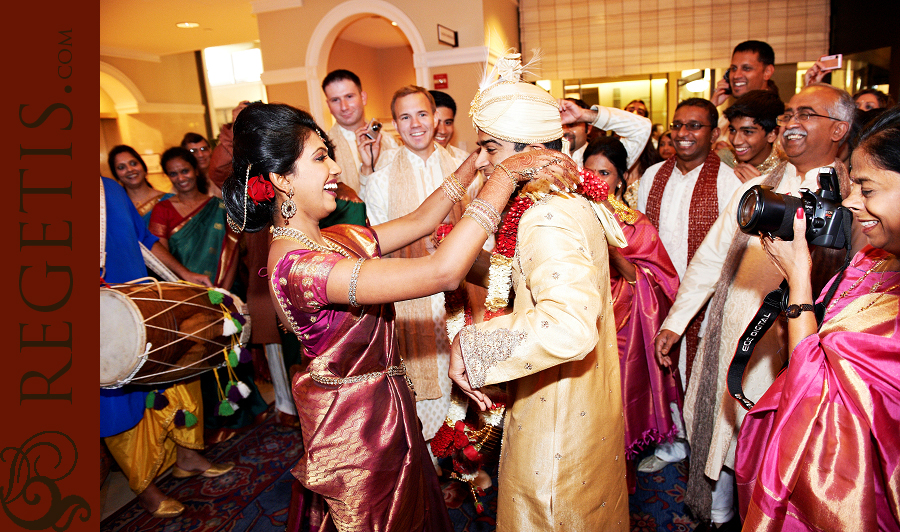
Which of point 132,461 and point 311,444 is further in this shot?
point 132,461

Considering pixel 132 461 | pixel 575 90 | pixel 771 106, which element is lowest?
pixel 132 461

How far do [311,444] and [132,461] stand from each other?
1852 millimetres

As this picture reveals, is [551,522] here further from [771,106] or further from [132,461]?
[771,106]

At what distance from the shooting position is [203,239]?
11.3ft

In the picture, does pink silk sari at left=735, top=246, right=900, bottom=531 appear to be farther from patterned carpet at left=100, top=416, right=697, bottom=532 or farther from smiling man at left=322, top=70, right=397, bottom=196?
smiling man at left=322, top=70, right=397, bottom=196

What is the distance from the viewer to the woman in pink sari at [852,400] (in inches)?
39.6

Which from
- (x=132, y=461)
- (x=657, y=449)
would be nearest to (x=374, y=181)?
(x=132, y=461)

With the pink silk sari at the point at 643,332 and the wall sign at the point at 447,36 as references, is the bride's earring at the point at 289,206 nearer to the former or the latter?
the pink silk sari at the point at 643,332

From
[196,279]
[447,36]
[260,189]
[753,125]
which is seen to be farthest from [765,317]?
[447,36]

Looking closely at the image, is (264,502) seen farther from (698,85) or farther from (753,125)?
(698,85)

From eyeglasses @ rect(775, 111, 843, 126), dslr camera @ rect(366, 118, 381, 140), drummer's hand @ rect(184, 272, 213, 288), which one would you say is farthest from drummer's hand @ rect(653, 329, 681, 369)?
drummer's hand @ rect(184, 272, 213, 288)

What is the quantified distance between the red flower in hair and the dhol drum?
3.97 feet

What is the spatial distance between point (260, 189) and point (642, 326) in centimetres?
184

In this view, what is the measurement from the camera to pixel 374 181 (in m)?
3.01
